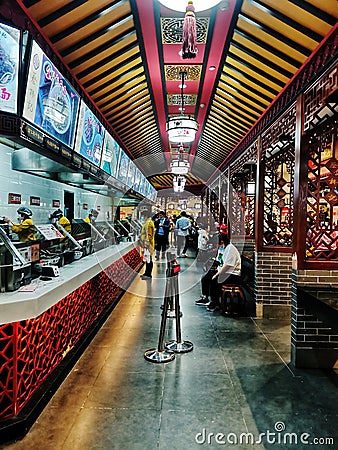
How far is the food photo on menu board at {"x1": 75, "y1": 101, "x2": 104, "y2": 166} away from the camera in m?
4.86

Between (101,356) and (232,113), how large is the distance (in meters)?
5.04

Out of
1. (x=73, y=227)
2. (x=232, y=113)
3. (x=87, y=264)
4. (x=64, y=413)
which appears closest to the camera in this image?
(x=64, y=413)

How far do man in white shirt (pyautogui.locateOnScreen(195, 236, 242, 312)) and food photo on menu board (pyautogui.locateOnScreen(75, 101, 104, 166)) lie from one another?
8.86 ft

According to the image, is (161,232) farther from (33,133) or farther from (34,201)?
(33,133)

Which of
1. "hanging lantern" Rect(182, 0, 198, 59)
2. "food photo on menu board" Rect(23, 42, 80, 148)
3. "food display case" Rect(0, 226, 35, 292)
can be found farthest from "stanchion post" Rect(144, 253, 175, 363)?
"hanging lantern" Rect(182, 0, 198, 59)

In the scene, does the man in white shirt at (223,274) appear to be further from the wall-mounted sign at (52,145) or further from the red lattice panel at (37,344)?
the wall-mounted sign at (52,145)

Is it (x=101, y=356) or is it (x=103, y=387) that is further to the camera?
(x=101, y=356)

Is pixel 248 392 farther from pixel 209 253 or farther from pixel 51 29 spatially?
pixel 209 253

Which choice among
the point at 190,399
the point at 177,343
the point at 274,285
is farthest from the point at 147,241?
the point at 190,399

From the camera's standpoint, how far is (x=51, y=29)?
3.54 metres

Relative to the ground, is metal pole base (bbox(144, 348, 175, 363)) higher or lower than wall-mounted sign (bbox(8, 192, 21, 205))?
lower

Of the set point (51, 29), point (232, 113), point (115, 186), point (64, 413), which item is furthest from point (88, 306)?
point (232, 113)

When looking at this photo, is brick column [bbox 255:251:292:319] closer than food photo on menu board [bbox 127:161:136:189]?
Yes

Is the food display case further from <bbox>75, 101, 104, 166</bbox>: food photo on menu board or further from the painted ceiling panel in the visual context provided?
<bbox>75, 101, 104, 166</bbox>: food photo on menu board
